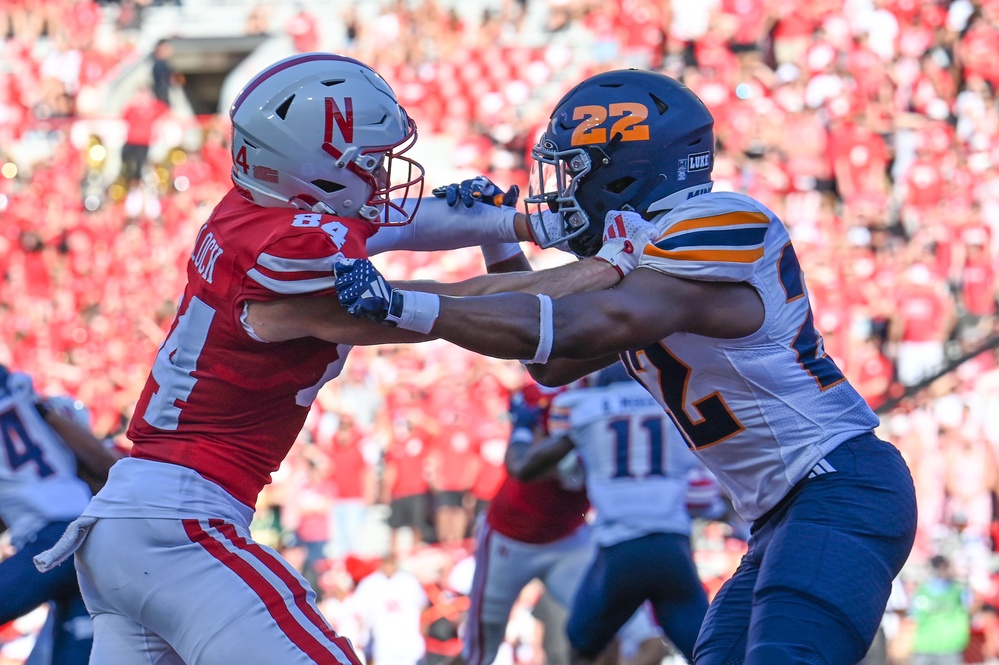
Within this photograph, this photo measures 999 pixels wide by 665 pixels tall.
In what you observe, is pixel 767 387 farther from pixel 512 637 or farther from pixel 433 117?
pixel 433 117

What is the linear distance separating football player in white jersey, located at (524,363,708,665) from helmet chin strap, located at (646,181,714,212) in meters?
2.30

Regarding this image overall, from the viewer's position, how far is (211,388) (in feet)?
9.77

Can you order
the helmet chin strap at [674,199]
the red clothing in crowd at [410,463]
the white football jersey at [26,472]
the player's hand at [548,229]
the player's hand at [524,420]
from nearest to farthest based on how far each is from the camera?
the helmet chin strap at [674,199] → the player's hand at [548,229] → the white football jersey at [26,472] → the player's hand at [524,420] → the red clothing in crowd at [410,463]

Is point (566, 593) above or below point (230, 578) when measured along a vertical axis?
below

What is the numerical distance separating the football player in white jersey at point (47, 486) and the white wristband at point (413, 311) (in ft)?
7.35

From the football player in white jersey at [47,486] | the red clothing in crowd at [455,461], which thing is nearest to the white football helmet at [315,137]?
the football player in white jersey at [47,486]

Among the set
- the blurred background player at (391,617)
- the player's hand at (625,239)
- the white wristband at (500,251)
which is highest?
the player's hand at (625,239)

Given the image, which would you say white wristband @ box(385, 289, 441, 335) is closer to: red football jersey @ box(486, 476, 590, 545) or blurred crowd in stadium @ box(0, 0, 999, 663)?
red football jersey @ box(486, 476, 590, 545)

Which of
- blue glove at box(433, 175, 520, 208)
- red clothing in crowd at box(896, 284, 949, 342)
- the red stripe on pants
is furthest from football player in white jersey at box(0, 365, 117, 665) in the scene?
red clothing in crowd at box(896, 284, 949, 342)

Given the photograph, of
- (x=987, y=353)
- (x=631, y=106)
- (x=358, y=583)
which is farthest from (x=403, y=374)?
(x=631, y=106)

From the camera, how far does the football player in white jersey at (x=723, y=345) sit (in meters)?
2.77

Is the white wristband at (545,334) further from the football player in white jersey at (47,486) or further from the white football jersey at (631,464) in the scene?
the white football jersey at (631,464)

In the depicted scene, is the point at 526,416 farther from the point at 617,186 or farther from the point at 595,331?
the point at 595,331

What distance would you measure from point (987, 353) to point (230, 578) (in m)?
7.16
